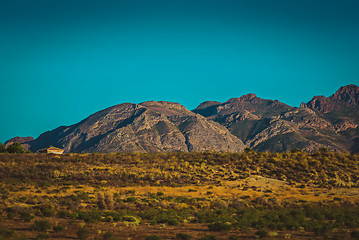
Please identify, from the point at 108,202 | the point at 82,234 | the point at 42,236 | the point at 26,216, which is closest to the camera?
the point at 42,236

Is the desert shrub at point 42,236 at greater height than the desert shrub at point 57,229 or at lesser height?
lesser

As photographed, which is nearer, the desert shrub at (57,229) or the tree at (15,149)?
the desert shrub at (57,229)

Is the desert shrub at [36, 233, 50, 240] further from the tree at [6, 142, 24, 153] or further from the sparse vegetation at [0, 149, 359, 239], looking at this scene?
the tree at [6, 142, 24, 153]

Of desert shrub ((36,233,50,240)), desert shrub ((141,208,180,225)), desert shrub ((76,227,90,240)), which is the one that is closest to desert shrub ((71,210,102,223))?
desert shrub ((141,208,180,225))

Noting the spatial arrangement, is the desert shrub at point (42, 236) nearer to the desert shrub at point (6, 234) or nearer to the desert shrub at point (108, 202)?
the desert shrub at point (6, 234)

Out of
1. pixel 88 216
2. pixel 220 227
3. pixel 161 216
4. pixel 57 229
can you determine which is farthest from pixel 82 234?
pixel 220 227

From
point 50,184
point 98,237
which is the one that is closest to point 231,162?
point 50,184

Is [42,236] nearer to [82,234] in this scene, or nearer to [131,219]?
[82,234]

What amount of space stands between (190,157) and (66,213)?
3911 cm

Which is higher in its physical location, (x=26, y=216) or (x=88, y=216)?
(x=26, y=216)

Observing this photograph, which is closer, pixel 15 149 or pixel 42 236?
pixel 42 236

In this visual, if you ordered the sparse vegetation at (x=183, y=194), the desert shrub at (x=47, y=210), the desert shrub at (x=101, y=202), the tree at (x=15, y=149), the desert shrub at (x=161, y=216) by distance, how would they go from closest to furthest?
1. the sparse vegetation at (x=183, y=194)
2. the desert shrub at (x=161, y=216)
3. the desert shrub at (x=47, y=210)
4. the desert shrub at (x=101, y=202)
5. the tree at (x=15, y=149)

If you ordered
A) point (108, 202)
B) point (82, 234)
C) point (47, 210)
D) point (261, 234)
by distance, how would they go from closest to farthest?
point (82, 234) → point (261, 234) → point (47, 210) → point (108, 202)

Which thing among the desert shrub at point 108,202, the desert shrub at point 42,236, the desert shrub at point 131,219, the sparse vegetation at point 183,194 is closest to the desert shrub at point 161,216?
the sparse vegetation at point 183,194
